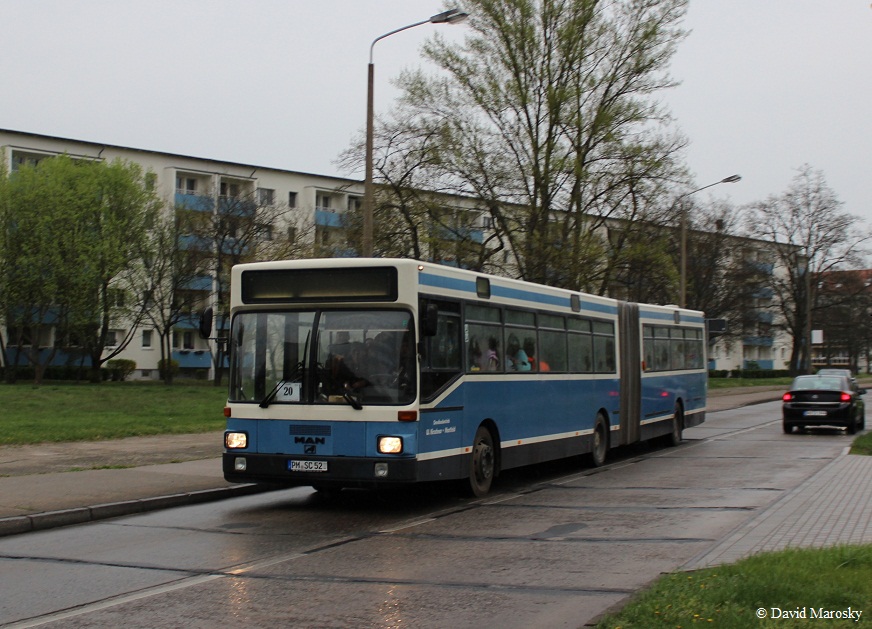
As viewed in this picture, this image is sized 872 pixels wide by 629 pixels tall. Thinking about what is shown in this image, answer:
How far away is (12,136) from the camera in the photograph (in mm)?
65875

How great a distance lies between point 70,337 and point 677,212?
111ft

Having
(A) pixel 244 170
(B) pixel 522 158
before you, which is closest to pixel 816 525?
(B) pixel 522 158

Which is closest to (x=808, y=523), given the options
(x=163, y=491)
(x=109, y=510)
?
(x=109, y=510)

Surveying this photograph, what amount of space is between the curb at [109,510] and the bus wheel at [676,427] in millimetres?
11691

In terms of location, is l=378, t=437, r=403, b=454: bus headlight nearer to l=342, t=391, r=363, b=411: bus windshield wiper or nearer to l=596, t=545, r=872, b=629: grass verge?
l=342, t=391, r=363, b=411: bus windshield wiper

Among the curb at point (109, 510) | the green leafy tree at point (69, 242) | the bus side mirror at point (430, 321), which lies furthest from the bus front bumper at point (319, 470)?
the green leafy tree at point (69, 242)

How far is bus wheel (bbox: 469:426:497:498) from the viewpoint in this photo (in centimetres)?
1349

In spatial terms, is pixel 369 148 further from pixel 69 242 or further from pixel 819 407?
pixel 69 242

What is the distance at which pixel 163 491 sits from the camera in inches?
527

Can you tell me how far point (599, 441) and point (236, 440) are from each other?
27.2 feet

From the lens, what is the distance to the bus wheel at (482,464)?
44.3 ft

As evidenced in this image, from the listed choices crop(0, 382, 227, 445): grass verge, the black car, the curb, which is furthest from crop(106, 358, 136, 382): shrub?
the curb

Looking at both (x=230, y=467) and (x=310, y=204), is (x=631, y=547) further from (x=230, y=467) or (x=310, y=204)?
(x=310, y=204)

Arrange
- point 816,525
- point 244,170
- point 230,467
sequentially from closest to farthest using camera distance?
1. point 816,525
2. point 230,467
3. point 244,170
